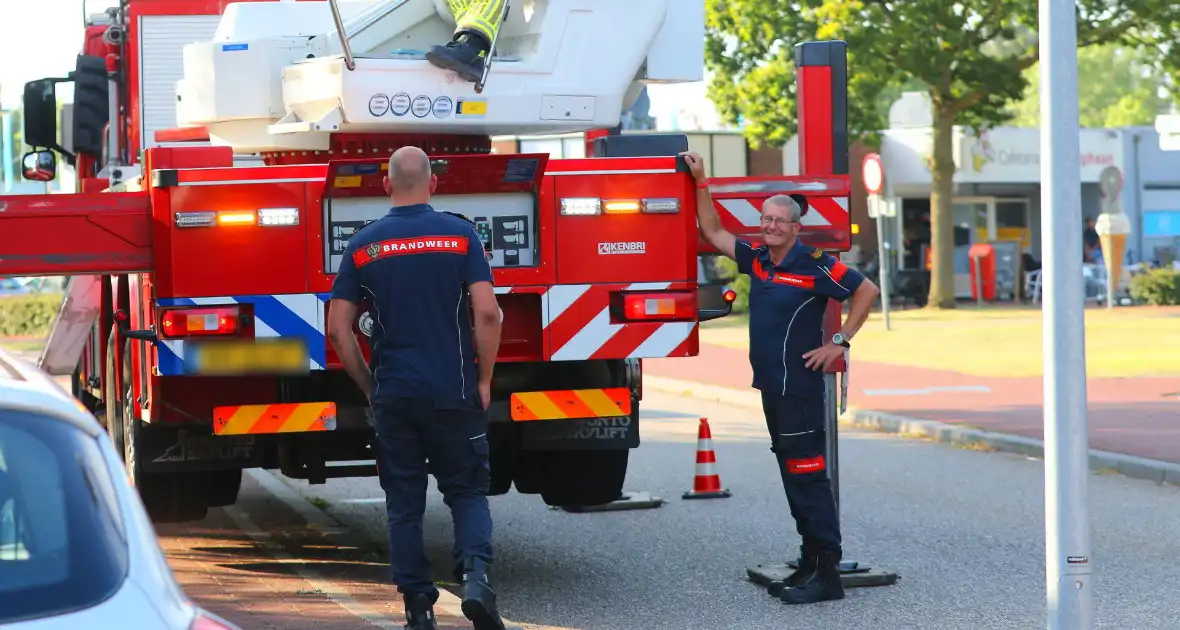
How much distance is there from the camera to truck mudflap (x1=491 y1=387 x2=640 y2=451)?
26.3 feet

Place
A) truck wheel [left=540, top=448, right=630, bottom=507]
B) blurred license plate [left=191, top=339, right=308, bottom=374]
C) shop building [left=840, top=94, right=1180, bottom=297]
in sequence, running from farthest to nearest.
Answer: shop building [left=840, top=94, right=1180, bottom=297] → truck wheel [left=540, top=448, right=630, bottom=507] → blurred license plate [left=191, top=339, right=308, bottom=374]

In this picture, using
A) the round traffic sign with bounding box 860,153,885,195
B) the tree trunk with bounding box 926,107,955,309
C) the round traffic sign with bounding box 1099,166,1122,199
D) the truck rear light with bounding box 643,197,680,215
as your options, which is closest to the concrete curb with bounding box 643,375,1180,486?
the truck rear light with bounding box 643,197,680,215

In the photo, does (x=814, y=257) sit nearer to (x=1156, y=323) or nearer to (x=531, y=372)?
(x=531, y=372)

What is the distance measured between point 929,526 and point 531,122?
136 inches

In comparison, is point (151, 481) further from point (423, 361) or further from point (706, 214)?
point (706, 214)

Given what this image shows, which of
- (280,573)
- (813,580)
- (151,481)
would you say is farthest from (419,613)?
(151,481)

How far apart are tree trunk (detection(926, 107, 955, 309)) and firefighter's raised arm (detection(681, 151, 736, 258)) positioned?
2841 cm

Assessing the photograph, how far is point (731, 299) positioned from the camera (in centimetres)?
833

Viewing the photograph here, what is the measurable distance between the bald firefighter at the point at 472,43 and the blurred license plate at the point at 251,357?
63.0 inches

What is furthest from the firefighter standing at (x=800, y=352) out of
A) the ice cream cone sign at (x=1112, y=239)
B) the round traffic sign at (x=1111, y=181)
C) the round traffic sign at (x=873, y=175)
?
the round traffic sign at (x=1111, y=181)

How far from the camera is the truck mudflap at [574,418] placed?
8008 mm

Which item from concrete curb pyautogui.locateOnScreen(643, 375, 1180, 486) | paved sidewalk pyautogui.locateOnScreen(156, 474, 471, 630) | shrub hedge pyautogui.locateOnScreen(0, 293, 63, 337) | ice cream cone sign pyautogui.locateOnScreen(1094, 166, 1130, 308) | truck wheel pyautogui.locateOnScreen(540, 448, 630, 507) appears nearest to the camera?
paved sidewalk pyautogui.locateOnScreen(156, 474, 471, 630)

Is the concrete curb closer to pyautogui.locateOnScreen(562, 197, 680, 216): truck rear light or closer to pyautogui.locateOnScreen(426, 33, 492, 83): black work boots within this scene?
pyautogui.locateOnScreen(562, 197, 680, 216): truck rear light

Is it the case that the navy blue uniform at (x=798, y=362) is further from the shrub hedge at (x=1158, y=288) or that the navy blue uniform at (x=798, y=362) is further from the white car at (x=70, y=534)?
the shrub hedge at (x=1158, y=288)
